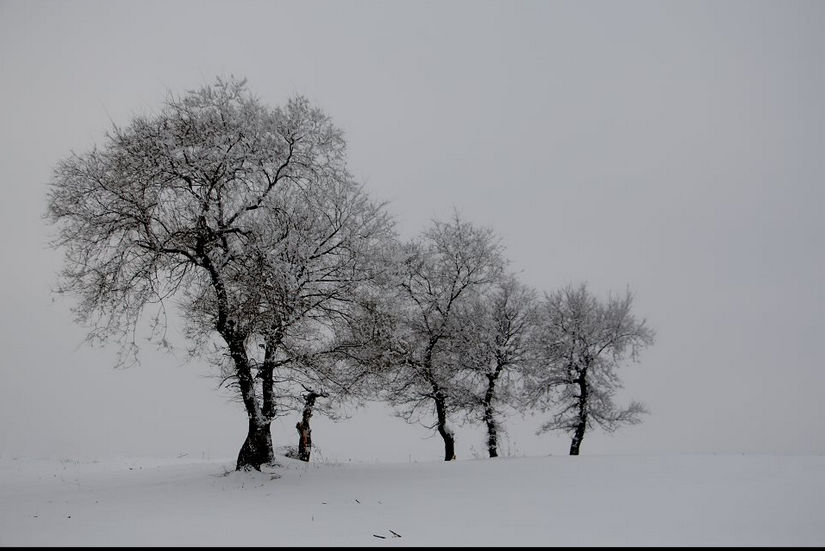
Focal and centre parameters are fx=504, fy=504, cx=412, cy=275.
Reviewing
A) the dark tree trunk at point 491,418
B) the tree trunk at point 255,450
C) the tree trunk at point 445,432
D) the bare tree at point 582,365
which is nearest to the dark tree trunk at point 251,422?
the tree trunk at point 255,450

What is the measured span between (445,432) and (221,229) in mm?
15064

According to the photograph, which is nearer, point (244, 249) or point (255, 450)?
point (244, 249)

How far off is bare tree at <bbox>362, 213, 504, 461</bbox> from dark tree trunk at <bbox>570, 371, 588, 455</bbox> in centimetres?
816

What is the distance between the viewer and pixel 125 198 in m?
14.8

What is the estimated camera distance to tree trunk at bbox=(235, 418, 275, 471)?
16828 mm

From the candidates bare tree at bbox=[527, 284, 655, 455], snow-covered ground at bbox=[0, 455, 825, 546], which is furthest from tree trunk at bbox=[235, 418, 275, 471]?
bare tree at bbox=[527, 284, 655, 455]

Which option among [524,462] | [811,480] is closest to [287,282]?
[524,462]

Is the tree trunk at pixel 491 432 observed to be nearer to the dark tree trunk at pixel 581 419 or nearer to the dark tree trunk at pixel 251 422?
the dark tree trunk at pixel 581 419

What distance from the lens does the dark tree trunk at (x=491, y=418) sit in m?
25.7

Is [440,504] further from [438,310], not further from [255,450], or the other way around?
[438,310]

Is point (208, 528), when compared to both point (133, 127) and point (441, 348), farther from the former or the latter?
point (441, 348)

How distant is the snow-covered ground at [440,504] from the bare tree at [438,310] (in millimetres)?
5854

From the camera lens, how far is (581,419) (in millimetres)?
28797

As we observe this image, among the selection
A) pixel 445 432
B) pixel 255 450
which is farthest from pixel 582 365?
pixel 255 450
